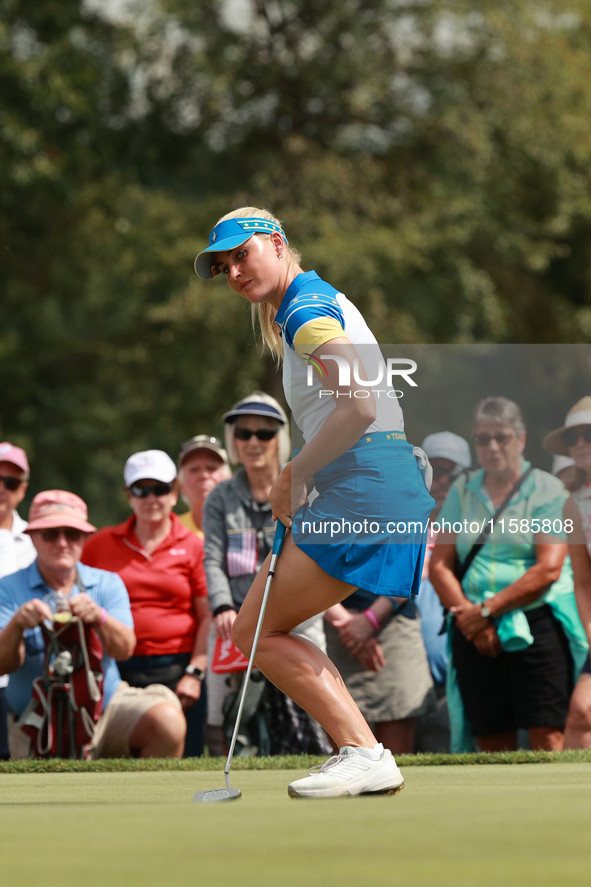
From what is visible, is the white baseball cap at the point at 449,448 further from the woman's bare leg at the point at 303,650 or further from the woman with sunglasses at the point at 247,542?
the woman's bare leg at the point at 303,650

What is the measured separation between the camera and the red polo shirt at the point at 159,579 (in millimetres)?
6590

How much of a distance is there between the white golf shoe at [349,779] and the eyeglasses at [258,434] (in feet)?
10.7

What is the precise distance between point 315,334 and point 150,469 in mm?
3567

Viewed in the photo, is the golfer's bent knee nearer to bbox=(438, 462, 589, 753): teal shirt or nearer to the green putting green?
the green putting green

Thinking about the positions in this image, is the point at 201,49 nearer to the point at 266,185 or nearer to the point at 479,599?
the point at 266,185

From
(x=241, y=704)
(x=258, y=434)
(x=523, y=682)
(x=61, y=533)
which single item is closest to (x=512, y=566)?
(x=523, y=682)

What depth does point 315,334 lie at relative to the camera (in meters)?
3.57

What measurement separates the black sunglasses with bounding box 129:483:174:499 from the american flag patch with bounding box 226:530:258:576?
2.31 feet

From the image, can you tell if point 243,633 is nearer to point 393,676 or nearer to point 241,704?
point 241,704

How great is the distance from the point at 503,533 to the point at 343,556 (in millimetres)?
2685

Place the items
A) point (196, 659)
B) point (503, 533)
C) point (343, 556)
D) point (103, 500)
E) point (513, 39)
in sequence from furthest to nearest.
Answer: point (103, 500), point (513, 39), point (196, 659), point (503, 533), point (343, 556)

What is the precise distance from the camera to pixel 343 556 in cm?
366

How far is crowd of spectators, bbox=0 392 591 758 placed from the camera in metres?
5.92

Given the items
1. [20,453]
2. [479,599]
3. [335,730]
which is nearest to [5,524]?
[20,453]
